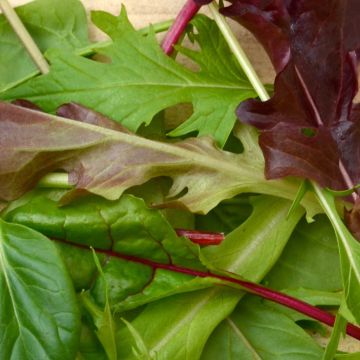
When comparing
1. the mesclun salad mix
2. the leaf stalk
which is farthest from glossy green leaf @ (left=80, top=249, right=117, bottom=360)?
the leaf stalk

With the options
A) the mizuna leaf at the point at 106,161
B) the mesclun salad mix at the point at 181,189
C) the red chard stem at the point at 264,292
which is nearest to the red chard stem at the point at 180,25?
the mesclun salad mix at the point at 181,189

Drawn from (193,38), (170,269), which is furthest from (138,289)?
(193,38)

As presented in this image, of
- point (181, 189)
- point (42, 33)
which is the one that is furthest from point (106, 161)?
point (42, 33)

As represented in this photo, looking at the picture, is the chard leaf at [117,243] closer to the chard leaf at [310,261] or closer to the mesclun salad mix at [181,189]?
the mesclun salad mix at [181,189]

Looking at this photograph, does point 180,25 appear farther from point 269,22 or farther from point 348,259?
point 348,259

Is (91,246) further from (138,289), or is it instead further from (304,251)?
(304,251)
